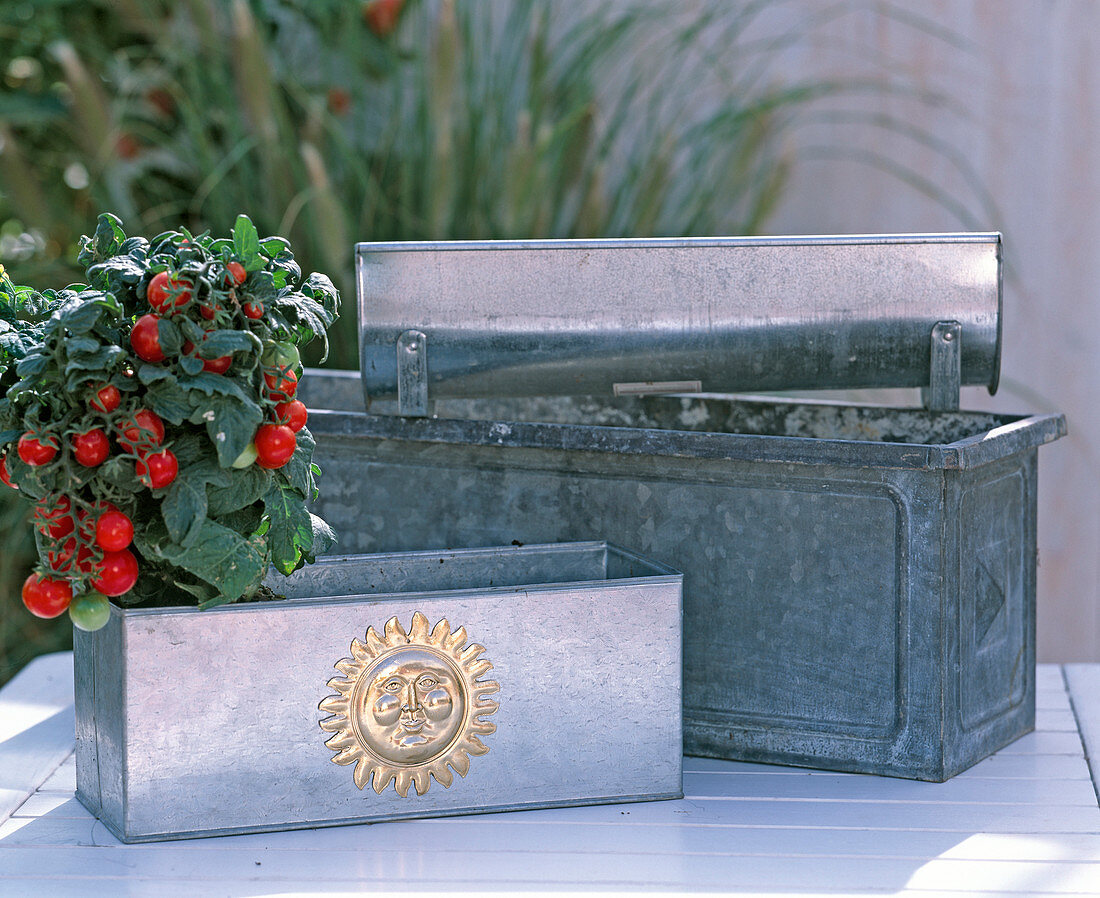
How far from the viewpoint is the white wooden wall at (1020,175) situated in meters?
1.92

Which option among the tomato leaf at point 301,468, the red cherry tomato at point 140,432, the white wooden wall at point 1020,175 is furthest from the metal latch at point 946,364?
the white wooden wall at point 1020,175

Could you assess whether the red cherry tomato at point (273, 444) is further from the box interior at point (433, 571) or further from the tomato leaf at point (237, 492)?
the box interior at point (433, 571)

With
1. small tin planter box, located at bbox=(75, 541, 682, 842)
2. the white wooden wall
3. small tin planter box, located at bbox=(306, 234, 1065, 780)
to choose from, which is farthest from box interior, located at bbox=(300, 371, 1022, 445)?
the white wooden wall

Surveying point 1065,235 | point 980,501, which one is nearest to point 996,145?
point 1065,235

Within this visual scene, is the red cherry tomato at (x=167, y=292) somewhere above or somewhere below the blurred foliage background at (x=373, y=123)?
below

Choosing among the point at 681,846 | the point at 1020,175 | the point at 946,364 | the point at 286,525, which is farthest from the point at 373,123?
the point at 681,846

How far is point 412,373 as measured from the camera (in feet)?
3.30

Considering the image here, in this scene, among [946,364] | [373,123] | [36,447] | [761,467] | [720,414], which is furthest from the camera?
[373,123]

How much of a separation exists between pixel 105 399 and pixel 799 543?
1.57ft

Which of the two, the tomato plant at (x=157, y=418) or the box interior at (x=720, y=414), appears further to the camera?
the box interior at (x=720, y=414)

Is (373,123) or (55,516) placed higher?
(373,123)

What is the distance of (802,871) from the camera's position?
0.77 metres

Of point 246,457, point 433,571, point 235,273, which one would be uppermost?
point 235,273

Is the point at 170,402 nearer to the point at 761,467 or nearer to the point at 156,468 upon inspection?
the point at 156,468
